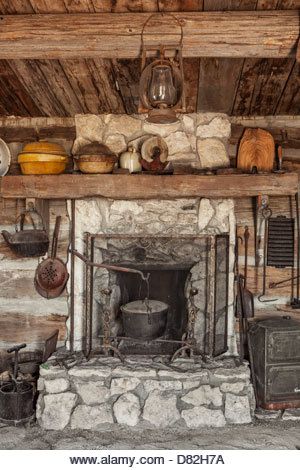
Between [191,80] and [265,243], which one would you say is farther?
[265,243]

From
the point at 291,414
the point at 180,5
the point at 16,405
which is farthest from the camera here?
the point at 291,414

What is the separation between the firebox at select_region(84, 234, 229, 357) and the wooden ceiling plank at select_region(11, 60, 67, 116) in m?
1.00

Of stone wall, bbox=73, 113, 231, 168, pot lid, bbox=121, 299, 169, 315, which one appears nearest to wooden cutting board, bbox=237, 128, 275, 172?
stone wall, bbox=73, 113, 231, 168

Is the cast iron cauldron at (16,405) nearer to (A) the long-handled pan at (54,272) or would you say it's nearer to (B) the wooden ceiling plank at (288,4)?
(A) the long-handled pan at (54,272)

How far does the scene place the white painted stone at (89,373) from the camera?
139 inches

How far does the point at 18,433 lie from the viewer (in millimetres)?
3443

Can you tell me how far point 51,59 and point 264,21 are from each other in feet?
3.71

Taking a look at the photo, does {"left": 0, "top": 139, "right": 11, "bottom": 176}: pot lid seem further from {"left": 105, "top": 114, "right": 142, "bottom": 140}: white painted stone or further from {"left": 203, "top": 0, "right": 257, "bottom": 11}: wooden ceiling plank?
{"left": 203, "top": 0, "right": 257, "bottom": 11}: wooden ceiling plank

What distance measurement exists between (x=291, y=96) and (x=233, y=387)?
6.72 feet

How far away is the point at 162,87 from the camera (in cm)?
233

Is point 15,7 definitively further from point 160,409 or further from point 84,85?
point 160,409

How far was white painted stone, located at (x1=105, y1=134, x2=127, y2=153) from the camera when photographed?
3.93 metres

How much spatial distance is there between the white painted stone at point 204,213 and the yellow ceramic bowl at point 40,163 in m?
1.10

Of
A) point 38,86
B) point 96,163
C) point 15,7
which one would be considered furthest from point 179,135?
point 15,7
